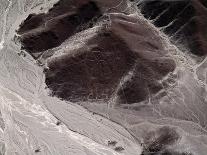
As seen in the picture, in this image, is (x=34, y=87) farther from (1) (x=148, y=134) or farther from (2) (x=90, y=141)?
(1) (x=148, y=134)

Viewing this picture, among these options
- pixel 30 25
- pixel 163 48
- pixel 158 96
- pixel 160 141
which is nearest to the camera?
pixel 160 141

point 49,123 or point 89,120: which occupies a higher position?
point 89,120

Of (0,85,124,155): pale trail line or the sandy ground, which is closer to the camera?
(0,85,124,155): pale trail line

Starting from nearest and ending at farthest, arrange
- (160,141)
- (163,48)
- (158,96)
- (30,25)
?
(160,141), (158,96), (163,48), (30,25)

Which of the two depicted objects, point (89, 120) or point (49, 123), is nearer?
point (89, 120)

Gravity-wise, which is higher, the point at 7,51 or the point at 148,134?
the point at 7,51

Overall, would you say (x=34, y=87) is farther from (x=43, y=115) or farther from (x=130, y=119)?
(x=130, y=119)

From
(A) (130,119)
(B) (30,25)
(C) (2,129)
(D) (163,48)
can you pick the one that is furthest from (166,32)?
(C) (2,129)

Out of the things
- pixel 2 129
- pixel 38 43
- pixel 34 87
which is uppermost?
pixel 38 43

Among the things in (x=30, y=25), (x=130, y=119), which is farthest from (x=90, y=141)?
(x=30, y=25)

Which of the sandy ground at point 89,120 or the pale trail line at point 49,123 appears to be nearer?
the pale trail line at point 49,123

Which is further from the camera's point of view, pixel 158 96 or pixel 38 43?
pixel 38 43
